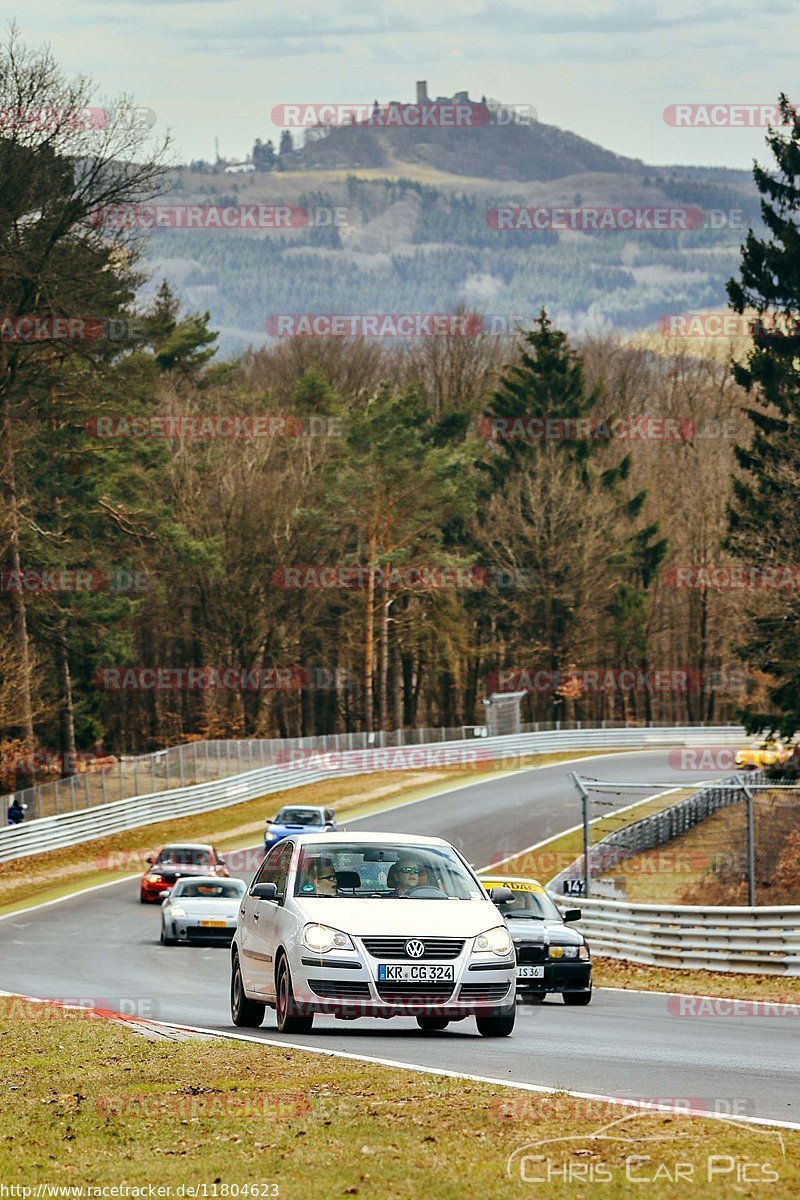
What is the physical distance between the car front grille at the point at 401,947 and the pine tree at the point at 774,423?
31552 mm

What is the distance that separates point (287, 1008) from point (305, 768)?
50408mm

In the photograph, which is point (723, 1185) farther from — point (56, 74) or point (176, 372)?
point (176, 372)

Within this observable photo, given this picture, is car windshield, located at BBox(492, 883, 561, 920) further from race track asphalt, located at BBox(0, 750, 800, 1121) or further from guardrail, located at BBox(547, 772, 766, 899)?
guardrail, located at BBox(547, 772, 766, 899)

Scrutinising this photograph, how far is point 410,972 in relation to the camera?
1300 centimetres

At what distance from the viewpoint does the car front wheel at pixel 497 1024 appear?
13.6 m

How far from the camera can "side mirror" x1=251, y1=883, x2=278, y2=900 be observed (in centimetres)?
1396

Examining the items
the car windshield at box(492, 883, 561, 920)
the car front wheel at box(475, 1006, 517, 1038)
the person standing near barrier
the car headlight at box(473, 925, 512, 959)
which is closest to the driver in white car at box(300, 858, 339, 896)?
the car headlight at box(473, 925, 512, 959)

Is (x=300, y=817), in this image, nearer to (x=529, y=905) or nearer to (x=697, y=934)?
(x=697, y=934)

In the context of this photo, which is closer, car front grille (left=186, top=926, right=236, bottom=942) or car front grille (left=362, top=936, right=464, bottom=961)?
car front grille (left=362, top=936, right=464, bottom=961)

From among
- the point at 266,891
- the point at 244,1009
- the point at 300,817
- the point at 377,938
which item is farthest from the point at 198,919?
the point at 300,817

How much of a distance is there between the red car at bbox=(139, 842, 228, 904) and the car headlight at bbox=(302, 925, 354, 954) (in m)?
24.7

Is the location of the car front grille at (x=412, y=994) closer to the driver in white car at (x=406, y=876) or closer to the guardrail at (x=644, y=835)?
the driver in white car at (x=406, y=876)

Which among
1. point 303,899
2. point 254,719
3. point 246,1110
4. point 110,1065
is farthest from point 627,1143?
point 254,719

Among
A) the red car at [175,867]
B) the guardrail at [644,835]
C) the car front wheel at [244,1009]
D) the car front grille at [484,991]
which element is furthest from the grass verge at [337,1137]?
the red car at [175,867]
